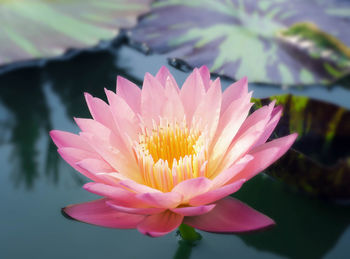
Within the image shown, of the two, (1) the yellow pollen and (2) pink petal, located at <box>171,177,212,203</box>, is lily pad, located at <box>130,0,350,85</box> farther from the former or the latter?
(2) pink petal, located at <box>171,177,212,203</box>

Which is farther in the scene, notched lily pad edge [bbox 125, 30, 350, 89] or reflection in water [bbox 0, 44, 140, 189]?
notched lily pad edge [bbox 125, 30, 350, 89]

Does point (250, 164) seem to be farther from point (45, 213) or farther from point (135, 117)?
point (45, 213)

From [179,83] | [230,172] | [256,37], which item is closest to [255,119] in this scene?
[230,172]

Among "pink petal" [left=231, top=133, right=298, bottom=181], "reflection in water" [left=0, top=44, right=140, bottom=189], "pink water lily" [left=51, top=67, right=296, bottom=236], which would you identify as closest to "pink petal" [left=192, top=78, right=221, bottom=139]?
"pink water lily" [left=51, top=67, right=296, bottom=236]

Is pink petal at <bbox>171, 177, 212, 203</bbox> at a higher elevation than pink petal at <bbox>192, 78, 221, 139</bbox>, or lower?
lower

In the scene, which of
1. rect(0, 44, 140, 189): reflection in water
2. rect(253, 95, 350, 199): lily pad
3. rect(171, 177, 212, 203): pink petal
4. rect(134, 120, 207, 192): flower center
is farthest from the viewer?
rect(0, 44, 140, 189): reflection in water

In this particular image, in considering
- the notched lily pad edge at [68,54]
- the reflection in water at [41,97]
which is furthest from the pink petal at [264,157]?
the notched lily pad edge at [68,54]

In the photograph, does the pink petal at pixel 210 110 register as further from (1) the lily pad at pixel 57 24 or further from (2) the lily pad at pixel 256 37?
(1) the lily pad at pixel 57 24
